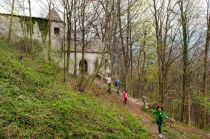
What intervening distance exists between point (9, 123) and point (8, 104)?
4.40 ft

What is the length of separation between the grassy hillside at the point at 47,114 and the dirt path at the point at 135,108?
1405mm

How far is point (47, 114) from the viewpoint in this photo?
14094mm

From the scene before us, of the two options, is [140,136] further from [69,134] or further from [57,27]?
[57,27]

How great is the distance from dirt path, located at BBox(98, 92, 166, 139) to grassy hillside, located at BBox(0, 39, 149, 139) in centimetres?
140

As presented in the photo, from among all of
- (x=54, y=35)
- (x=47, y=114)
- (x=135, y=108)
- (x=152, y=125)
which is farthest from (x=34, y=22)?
(x=47, y=114)

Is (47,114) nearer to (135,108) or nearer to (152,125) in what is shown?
(152,125)

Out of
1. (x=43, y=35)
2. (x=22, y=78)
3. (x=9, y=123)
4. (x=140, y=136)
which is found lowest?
(x=140, y=136)

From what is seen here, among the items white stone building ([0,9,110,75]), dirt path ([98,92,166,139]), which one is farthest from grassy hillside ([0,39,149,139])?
white stone building ([0,9,110,75])

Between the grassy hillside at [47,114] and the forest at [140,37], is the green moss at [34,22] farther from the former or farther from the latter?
the grassy hillside at [47,114]

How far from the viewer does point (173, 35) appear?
1257 inches

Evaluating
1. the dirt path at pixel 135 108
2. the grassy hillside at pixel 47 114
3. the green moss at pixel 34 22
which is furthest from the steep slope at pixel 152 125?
the green moss at pixel 34 22

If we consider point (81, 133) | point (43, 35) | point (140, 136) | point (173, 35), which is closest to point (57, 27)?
point (43, 35)

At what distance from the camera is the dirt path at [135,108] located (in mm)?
20255

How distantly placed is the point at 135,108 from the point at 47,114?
12.4 meters
